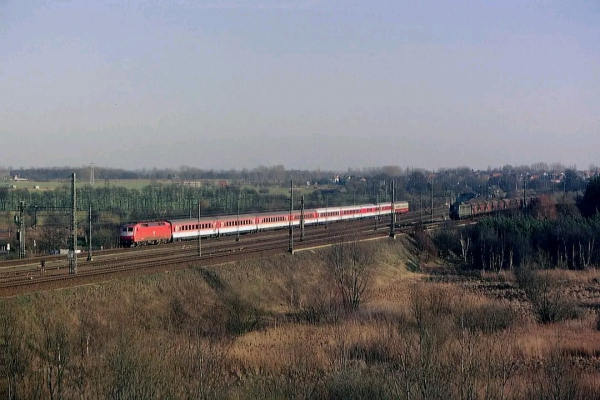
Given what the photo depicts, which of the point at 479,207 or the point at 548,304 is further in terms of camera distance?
the point at 479,207

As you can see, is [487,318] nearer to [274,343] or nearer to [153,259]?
[274,343]

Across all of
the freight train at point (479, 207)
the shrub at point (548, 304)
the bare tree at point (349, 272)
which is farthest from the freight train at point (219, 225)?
the shrub at point (548, 304)

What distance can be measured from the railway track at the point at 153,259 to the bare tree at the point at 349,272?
4.98 m

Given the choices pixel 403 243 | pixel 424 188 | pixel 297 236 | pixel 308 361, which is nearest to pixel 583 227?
pixel 403 243

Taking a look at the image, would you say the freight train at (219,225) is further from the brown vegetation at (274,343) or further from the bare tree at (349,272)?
the brown vegetation at (274,343)

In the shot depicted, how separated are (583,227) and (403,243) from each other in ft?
47.6

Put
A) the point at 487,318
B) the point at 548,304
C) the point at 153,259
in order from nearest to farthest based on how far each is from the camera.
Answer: the point at 487,318, the point at 548,304, the point at 153,259

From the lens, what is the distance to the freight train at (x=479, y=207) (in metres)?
79.3

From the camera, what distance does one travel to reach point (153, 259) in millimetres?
40750

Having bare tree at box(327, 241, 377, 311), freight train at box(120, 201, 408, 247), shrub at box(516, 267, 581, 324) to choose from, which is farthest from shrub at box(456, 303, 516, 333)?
freight train at box(120, 201, 408, 247)

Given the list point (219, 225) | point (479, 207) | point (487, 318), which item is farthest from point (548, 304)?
point (479, 207)

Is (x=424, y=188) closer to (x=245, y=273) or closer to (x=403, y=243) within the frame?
(x=403, y=243)

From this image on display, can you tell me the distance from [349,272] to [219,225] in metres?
18.9

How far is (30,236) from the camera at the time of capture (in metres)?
54.5
